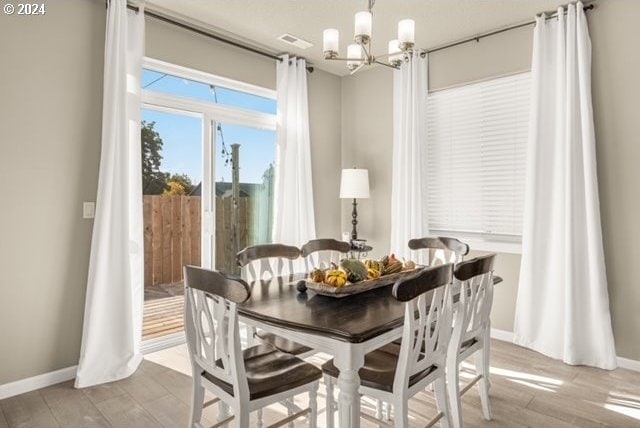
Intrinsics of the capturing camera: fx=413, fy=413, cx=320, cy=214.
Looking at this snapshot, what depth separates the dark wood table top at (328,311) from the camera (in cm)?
165

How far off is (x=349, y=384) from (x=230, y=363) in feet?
1.56

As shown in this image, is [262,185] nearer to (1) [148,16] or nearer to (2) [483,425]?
(1) [148,16]

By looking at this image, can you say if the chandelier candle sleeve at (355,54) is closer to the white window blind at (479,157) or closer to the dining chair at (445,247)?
the dining chair at (445,247)

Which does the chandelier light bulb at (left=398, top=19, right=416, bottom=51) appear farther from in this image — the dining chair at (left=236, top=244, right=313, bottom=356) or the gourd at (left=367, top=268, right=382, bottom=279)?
the dining chair at (left=236, top=244, right=313, bottom=356)

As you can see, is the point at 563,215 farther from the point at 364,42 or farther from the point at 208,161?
the point at 208,161

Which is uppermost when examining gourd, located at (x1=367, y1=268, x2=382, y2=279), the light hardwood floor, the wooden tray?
gourd, located at (x1=367, y1=268, x2=382, y2=279)

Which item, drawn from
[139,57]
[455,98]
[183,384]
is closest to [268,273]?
[183,384]

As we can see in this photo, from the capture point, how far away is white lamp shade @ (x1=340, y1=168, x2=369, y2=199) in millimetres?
4172

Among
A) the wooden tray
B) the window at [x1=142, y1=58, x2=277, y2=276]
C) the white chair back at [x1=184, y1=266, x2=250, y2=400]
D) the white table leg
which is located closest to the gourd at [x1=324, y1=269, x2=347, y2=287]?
the wooden tray

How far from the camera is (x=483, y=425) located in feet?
7.57

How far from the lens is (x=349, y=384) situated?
1619mm

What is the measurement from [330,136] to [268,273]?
2.36 metres

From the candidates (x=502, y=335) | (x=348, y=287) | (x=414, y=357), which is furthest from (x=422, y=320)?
(x=502, y=335)

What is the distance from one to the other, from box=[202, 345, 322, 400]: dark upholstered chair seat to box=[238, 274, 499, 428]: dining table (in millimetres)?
195
